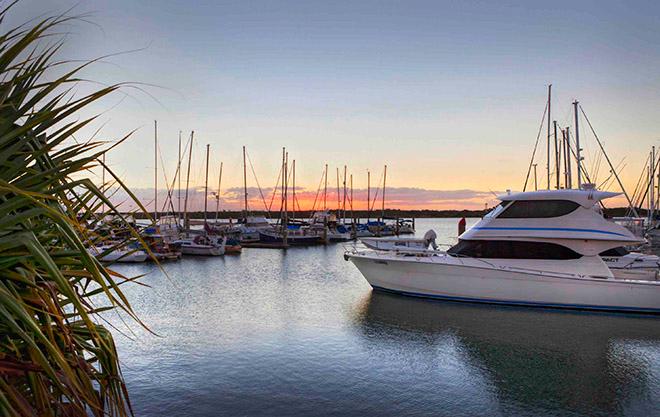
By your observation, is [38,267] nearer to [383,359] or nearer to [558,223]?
[383,359]

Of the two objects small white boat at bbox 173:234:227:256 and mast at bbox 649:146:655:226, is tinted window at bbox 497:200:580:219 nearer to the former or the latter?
small white boat at bbox 173:234:227:256

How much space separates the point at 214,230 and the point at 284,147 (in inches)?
469

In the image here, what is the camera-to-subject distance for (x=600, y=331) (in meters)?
12.9

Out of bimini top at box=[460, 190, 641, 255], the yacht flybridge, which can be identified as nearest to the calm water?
the yacht flybridge

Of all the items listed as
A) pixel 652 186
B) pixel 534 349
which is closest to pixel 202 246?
pixel 534 349

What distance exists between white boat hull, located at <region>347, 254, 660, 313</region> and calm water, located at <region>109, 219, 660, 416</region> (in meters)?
0.40

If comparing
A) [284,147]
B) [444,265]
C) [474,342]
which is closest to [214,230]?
[284,147]

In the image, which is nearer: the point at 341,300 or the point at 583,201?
the point at 583,201

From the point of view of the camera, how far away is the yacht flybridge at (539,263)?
1459 centimetres

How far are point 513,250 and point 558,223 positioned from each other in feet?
5.47

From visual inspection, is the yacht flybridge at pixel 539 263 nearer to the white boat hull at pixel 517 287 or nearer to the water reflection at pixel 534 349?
the white boat hull at pixel 517 287

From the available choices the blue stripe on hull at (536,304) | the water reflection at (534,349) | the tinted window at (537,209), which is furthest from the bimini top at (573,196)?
the water reflection at (534,349)

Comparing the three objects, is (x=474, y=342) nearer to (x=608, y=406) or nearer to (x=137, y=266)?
(x=608, y=406)

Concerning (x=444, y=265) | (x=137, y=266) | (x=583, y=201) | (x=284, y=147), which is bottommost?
(x=137, y=266)
